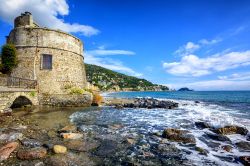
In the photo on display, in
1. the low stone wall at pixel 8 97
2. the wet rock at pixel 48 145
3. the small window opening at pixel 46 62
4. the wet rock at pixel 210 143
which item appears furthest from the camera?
the small window opening at pixel 46 62

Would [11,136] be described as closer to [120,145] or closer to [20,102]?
[120,145]

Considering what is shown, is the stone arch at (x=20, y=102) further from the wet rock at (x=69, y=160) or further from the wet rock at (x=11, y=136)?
the wet rock at (x=69, y=160)

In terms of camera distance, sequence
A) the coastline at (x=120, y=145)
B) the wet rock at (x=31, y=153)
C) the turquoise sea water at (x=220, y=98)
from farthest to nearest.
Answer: the turquoise sea water at (x=220, y=98), the coastline at (x=120, y=145), the wet rock at (x=31, y=153)

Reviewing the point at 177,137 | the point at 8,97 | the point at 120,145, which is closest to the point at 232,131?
the point at 177,137

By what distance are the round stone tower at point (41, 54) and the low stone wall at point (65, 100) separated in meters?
1.01

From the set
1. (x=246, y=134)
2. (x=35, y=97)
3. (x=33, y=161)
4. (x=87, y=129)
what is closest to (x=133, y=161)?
(x=33, y=161)

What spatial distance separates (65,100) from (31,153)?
619 inches

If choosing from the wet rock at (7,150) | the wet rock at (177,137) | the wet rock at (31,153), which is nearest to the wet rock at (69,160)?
the wet rock at (31,153)

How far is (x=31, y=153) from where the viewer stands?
7250mm

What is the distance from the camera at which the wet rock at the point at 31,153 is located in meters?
7.07

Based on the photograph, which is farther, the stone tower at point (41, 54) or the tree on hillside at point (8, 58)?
the stone tower at point (41, 54)

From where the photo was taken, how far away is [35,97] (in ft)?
70.3

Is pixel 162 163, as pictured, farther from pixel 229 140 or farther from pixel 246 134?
pixel 246 134

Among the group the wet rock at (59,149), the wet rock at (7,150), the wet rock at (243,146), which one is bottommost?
the wet rock at (243,146)
